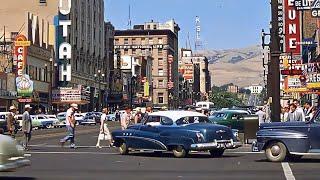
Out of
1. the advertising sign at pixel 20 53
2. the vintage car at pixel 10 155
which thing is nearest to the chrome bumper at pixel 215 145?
the vintage car at pixel 10 155

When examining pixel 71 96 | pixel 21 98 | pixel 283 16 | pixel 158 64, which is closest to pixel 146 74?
pixel 158 64

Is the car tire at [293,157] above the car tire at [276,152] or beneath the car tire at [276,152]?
beneath

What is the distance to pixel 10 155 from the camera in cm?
1399

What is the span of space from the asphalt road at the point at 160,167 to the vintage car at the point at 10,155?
1239mm

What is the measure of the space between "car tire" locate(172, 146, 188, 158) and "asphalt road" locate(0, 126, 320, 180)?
299mm

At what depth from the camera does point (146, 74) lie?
536 feet

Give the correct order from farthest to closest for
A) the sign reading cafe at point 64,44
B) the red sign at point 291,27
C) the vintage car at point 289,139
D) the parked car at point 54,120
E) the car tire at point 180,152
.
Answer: the sign reading cafe at point 64,44
the parked car at point 54,120
the red sign at point 291,27
the car tire at point 180,152
the vintage car at point 289,139

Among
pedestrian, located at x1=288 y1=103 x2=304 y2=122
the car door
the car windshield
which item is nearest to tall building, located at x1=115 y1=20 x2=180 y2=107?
pedestrian, located at x1=288 y1=103 x2=304 y2=122

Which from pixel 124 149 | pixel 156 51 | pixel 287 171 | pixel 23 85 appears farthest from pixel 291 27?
pixel 156 51

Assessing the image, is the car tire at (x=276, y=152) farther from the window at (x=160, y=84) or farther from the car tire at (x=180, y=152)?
the window at (x=160, y=84)

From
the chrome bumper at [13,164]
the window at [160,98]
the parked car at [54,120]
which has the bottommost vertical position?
the parked car at [54,120]

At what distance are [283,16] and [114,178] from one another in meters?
40.4

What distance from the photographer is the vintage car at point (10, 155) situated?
13.8 metres

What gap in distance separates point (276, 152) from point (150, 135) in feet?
15.6
